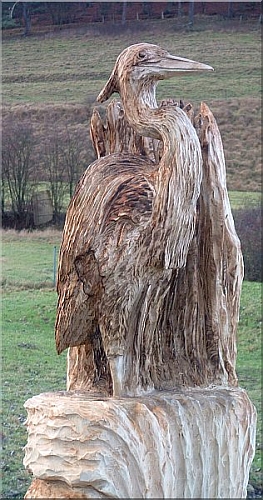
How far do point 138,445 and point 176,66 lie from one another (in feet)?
2.82

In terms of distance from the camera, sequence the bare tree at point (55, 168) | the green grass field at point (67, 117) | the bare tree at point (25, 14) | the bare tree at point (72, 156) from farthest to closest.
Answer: the bare tree at point (72, 156) → the bare tree at point (55, 168) → the green grass field at point (67, 117) → the bare tree at point (25, 14)

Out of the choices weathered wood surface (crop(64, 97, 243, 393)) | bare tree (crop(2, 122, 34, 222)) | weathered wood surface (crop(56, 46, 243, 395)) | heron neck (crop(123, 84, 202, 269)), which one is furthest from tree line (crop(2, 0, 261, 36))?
heron neck (crop(123, 84, 202, 269))

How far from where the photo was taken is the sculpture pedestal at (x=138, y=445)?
82.8 inches

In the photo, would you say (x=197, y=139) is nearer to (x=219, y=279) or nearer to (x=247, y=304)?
(x=219, y=279)

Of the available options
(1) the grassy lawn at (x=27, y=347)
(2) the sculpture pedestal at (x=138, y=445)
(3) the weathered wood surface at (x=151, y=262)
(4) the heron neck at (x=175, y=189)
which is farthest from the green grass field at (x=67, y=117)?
(4) the heron neck at (x=175, y=189)

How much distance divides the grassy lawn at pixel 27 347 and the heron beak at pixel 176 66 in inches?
109

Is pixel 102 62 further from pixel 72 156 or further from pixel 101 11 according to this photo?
pixel 72 156

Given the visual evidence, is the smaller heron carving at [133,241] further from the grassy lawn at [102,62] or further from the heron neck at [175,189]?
the grassy lawn at [102,62]

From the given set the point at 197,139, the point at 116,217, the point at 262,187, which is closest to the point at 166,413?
the point at 116,217

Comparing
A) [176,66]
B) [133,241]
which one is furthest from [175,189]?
Answer: [176,66]

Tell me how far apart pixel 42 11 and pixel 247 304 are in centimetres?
196

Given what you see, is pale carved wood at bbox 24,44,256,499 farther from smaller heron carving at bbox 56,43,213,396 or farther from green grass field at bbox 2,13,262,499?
green grass field at bbox 2,13,262,499

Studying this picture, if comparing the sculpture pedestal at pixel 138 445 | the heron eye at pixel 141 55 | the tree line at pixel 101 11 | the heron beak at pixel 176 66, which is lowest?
the sculpture pedestal at pixel 138 445

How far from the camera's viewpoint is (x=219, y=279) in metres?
2.31
